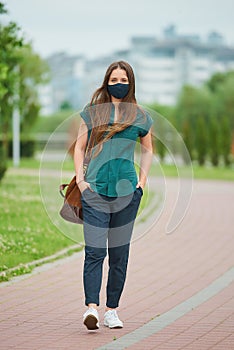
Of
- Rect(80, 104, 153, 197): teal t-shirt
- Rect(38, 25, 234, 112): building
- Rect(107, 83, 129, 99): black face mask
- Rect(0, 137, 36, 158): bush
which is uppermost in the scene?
Rect(107, 83, 129, 99): black face mask

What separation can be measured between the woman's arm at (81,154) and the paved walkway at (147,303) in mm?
975

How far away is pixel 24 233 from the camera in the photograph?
12.2 metres

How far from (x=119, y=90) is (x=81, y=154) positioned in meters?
0.49

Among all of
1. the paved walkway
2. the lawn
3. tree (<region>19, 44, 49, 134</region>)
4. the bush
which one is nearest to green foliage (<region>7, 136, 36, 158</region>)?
the bush

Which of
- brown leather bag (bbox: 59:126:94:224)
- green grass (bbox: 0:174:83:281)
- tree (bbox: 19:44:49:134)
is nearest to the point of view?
brown leather bag (bbox: 59:126:94:224)

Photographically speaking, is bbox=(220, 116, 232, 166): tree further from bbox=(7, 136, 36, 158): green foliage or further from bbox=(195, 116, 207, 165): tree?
bbox=(7, 136, 36, 158): green foliage

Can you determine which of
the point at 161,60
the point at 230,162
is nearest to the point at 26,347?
the point at 230,162

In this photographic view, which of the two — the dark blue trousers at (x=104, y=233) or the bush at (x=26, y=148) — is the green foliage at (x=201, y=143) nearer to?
the bush at (x=26, y=148)

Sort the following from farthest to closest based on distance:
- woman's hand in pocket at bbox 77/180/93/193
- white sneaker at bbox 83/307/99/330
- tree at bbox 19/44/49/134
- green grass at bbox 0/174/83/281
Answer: tree at bbox 19/44/49/134 < green grass at bbox 0/174/83/281 < woman's hand in pocket at bbox 77/180/93/193 < white sneaker at bbox 83/307/99/330

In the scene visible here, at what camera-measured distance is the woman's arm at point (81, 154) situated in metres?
6.62

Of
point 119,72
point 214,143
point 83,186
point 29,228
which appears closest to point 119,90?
point 119,72

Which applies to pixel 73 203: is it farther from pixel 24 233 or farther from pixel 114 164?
pixel 24 233

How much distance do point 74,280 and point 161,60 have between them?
5836 inches

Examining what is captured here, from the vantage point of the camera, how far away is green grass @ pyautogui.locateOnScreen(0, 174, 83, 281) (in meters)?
10.1
